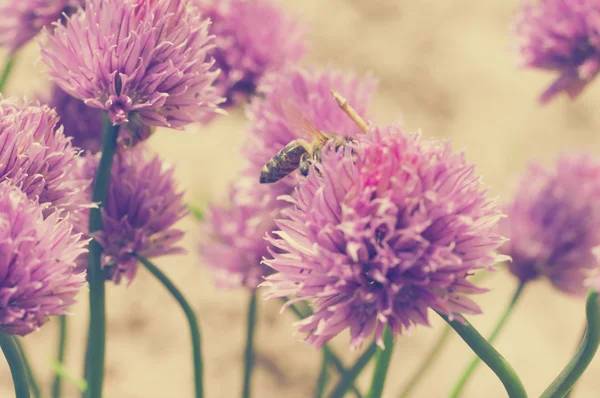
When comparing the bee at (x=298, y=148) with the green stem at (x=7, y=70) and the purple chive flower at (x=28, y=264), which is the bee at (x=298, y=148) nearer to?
the purple chive flower at (x=28, y=264)

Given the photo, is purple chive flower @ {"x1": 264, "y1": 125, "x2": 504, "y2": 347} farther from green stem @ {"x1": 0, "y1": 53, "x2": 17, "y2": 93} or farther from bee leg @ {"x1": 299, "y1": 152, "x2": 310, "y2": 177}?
green stem @ {"x1": 0, "y1": 53, "x2": 17, "y2": 93}

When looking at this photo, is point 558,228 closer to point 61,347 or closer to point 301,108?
point 301,108

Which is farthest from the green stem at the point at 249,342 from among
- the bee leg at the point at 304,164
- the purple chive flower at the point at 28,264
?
the purple chive flower at the point at 28,264

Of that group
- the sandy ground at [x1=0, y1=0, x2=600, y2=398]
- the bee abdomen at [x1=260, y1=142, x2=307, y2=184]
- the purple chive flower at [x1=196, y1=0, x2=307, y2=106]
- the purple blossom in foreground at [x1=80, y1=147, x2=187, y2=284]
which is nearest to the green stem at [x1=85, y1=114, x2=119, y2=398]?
the purple blossom in foreground at [x1=80, y1=147, x2=187, y2=284]

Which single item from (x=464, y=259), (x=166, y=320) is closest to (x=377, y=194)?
(x=464, y=259)

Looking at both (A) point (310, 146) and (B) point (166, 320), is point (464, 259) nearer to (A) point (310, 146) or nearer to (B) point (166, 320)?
(A) point (310, 146)

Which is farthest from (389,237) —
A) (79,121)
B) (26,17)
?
(26,17)
